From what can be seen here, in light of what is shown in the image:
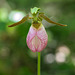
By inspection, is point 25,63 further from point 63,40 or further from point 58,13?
point 58,13

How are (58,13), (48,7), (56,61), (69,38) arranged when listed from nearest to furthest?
(56,61) < (69,38) < (58,13) < (48,7)

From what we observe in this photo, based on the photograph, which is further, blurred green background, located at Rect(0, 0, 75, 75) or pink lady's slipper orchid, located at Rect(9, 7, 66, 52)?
blurred green background, located at Rect(0, 0, 75, 75)

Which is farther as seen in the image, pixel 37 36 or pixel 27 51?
pixel 27 51

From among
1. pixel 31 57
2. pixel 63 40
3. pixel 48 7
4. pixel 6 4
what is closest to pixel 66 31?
pixel 63 40

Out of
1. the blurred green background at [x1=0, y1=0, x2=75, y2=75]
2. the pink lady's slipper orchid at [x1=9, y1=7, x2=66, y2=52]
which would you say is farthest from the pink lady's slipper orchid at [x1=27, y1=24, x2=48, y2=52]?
the blurred green background at [x1=0, y1=0, x2=75, y2=75]

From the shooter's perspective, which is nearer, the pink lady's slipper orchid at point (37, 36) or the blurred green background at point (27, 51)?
the pink lady's slipper orchid at point (37, 36)

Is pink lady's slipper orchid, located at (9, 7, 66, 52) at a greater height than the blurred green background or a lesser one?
lesser

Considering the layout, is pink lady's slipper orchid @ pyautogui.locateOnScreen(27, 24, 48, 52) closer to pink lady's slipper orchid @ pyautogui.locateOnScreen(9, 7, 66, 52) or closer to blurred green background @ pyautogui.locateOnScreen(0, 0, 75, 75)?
pink lady's slipper orchid @ pyautogui.locateOnScreen(9, 7, 66, 52)

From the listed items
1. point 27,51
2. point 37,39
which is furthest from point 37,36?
point 27,51

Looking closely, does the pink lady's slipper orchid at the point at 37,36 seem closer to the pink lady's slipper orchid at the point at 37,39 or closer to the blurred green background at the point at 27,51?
the pink lady's slipper orchid at the point at 37,39

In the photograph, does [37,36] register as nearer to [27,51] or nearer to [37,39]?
[37,39]

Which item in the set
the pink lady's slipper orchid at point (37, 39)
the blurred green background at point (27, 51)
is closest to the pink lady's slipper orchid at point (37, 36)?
the pink lady's slipper orchid at point (37, 39)
